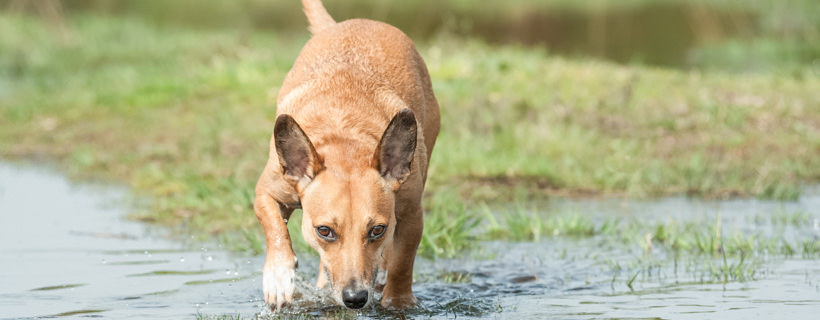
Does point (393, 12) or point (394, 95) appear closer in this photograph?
point (394, 95)

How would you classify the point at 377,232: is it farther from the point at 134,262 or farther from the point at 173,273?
the point at 134,262

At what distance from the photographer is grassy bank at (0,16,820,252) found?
999 centimetres

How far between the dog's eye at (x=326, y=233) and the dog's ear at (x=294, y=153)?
321mm

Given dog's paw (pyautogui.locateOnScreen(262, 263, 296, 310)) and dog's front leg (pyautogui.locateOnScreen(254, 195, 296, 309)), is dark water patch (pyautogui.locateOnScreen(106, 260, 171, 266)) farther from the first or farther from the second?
dog's paw (pyautogui.locateOnScreen(262, 263, 296, 310))

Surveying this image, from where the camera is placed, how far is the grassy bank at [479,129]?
999cm

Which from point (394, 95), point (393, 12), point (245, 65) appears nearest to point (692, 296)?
point (394, 95)

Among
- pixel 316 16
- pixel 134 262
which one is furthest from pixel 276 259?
pixel 316 16

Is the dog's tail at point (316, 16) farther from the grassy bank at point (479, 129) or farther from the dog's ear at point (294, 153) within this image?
the dog's ear at point (294, 153)

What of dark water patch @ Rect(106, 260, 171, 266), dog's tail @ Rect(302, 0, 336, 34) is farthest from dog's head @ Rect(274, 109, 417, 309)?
dog's tail @ Rect(302, 0, 336, 34)

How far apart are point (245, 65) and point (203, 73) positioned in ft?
2.06

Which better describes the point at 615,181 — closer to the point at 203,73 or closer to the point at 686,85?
the point at 686,85

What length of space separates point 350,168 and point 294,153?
0.30 meters

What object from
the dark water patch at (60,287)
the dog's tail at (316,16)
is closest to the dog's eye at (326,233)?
the dark water patch at (60,287)

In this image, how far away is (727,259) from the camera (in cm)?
745
